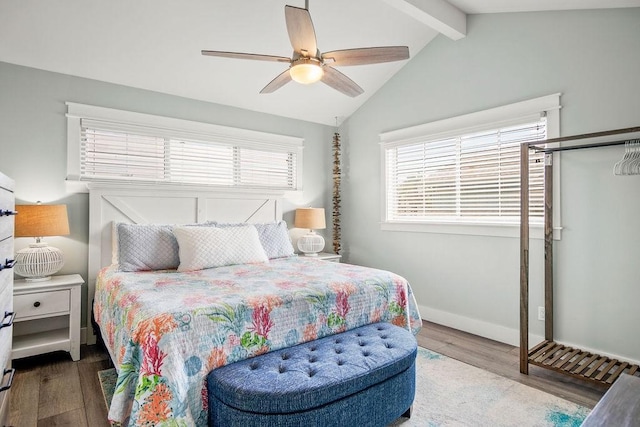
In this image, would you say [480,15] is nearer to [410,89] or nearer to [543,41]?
[543,41]

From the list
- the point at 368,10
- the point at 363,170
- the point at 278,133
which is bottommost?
the point at 363,170

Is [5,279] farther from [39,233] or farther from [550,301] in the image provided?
[550,301]

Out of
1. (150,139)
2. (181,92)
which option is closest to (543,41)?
(181,92)

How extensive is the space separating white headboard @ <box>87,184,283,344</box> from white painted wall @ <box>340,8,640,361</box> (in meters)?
1.68

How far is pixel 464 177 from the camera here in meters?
3.66

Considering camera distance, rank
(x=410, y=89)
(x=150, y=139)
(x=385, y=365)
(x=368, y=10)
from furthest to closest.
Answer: (x=410, y=89), (x=150, y=139), (x=368, y=10), (x=385, y=365)

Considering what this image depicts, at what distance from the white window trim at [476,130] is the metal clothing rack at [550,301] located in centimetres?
8

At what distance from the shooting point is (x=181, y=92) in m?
3.76

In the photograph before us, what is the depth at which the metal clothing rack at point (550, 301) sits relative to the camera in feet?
7.95

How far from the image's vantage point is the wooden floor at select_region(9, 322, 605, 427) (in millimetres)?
2125

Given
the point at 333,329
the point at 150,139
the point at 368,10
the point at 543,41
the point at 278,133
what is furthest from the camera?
the point at 278,133

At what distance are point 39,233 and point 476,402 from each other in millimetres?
3303

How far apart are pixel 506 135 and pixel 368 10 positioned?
1.68 metres

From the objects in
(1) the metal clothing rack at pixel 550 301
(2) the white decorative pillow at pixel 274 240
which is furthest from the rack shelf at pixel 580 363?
(2) the white decorative pillow at pixel 274 240
